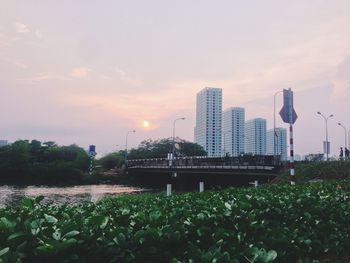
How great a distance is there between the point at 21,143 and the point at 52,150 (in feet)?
32.5

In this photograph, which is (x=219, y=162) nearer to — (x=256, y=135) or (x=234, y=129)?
(x=234, y=129)

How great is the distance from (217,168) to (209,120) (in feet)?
173

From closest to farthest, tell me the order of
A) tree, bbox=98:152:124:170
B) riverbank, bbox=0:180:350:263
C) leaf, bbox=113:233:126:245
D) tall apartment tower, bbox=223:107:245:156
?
riverbank, bbox=0:180:350:263, leaf, bbox=113:233:126:245, tree, bbox=98:152:124:170, tall apartment tower, bbox=223:107:245:156

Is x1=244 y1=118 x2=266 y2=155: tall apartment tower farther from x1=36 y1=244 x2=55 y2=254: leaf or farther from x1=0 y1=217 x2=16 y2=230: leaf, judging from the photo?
x1=36 y1=244 x2=55 y2=254: leaf

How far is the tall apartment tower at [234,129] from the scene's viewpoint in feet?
322

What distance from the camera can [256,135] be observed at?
100 metres

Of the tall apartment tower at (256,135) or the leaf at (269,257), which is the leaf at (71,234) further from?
the tall apartment tower at (256,135)

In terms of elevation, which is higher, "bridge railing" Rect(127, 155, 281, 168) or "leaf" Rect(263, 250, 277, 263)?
"bridge railing" Rect(127, 155, 281, 168)

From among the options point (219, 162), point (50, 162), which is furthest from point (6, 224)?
point (50, 162)

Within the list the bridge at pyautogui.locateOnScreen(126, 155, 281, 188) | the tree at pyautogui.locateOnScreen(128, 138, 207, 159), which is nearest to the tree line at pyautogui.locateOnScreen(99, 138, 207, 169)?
the tree at pyautogui.locateOnScreen(128, 138, 207, 159)

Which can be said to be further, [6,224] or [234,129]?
[234,129]

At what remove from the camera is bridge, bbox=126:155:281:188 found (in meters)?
37.9

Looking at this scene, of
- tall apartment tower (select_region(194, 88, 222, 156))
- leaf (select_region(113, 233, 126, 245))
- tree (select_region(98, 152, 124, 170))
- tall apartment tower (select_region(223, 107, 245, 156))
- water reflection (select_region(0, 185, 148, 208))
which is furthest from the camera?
tall apartment tower (select_region(223, 107, 245, 156))

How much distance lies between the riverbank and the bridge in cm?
3186
